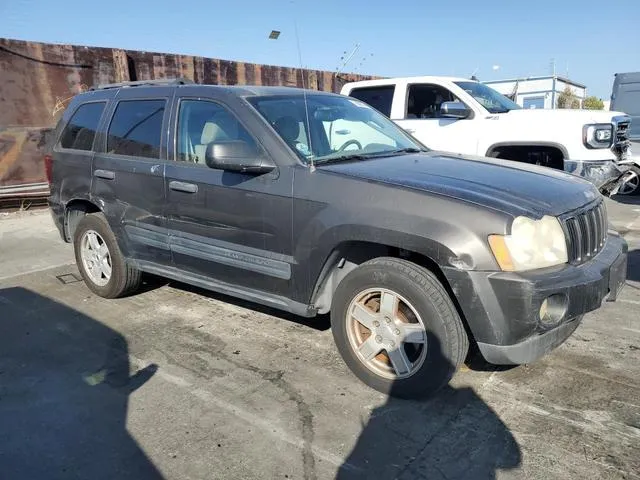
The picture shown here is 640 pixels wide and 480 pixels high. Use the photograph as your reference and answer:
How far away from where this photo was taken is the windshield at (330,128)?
11.8ft

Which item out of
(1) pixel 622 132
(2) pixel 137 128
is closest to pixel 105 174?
(2) pixel 137 128

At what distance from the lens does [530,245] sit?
2729 millimetres

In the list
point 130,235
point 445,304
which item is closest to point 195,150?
point 130,235

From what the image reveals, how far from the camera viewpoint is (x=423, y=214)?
2818 mm

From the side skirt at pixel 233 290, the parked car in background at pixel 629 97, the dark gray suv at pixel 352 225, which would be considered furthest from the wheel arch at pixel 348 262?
the parked car in background at pixel 629 97

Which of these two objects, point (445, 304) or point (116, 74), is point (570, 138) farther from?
point (116, 74)

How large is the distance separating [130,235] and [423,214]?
269 centimetres

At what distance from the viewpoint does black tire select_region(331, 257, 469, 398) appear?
285cm

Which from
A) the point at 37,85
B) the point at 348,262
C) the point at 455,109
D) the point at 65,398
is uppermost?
the point at 37,85

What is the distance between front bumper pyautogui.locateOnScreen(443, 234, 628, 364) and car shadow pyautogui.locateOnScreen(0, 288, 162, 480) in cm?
175

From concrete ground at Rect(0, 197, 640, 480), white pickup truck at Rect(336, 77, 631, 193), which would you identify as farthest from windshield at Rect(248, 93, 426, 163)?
white pickup truck at Rect(336, 77, 631, 193)

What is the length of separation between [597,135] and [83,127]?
240 inches

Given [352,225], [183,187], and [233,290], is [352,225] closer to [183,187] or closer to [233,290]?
[233,290]

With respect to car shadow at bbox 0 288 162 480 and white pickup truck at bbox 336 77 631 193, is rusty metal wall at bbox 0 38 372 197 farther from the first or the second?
car shadow at bbox 0 288 162 480
